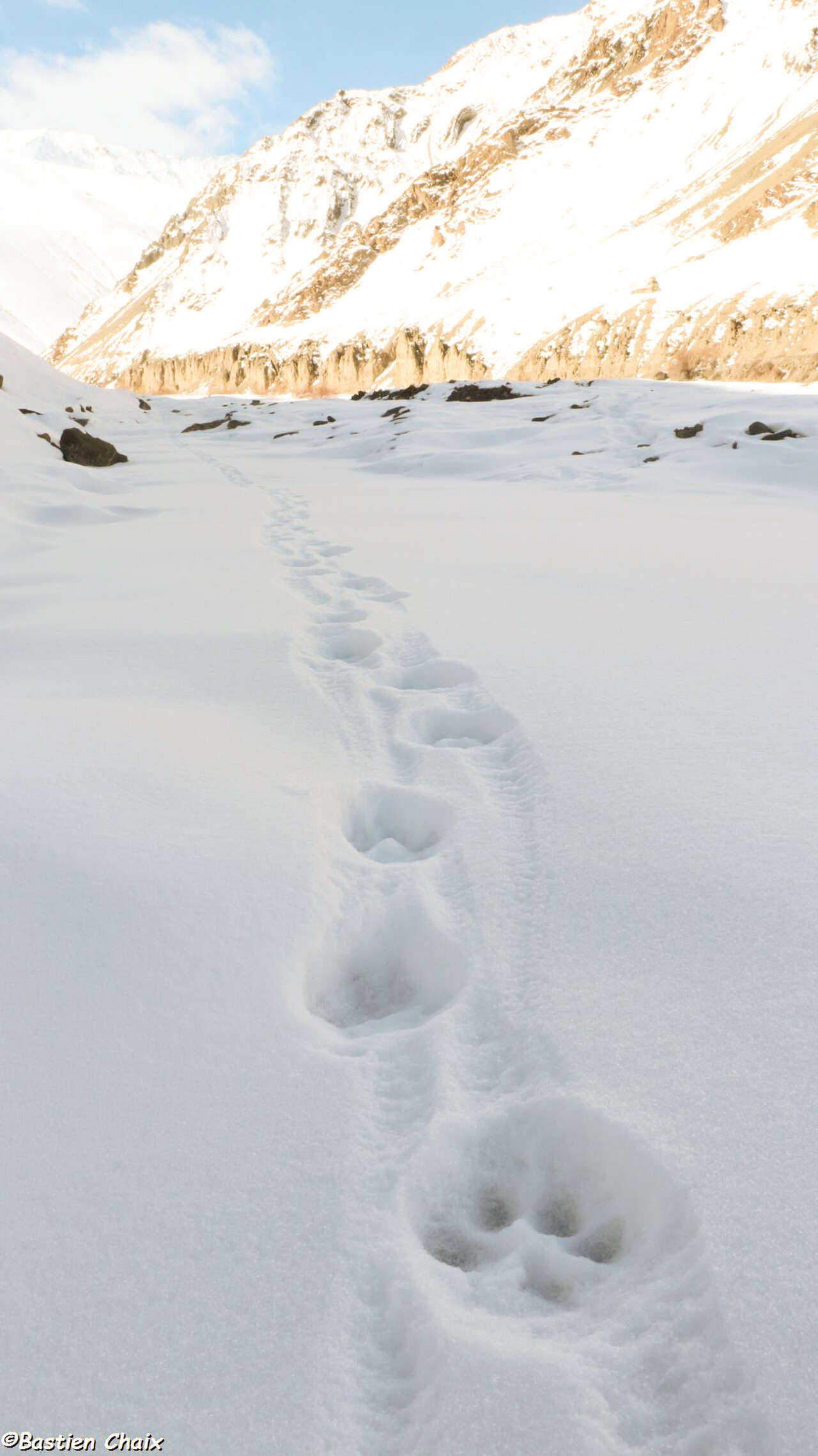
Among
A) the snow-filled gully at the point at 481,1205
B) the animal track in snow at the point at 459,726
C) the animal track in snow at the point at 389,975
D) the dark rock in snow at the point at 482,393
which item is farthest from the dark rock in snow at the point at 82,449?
the dark rock in snow at the point at 482,393

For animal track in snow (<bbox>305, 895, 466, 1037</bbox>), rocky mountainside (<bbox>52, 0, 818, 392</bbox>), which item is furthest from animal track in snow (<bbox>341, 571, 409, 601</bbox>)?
rocky mountainside (<bbox>52, 0, 818, 392</bbox>)

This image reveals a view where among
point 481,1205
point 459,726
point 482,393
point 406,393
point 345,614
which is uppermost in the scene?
point 406,393

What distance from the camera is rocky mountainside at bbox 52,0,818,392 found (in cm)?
2730

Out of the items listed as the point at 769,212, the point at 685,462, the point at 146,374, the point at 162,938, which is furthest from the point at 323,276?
the point at 162,938

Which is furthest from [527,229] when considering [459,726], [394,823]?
[394,823]

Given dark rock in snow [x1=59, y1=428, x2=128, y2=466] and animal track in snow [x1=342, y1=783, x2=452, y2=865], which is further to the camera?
dark rock in snow [x1=59, y1=428, x2=128, y2=466]

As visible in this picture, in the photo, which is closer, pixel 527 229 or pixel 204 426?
pixel 204 426

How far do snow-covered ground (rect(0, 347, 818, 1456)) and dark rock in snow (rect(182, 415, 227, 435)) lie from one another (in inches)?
478

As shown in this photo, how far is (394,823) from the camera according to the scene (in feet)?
5.83

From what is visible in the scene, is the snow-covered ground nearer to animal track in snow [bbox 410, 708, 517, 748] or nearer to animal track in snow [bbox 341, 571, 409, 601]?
animal track in snow [bbox 410, 708, 517, 748]

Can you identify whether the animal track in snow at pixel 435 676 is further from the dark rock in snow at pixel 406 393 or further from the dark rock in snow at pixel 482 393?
the dark rock in snow at pixel 406 393

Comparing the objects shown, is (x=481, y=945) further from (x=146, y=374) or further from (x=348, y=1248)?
(x=146, y=374)

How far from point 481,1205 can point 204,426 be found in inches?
586

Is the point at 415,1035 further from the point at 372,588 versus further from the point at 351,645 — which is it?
the point at 372,588
